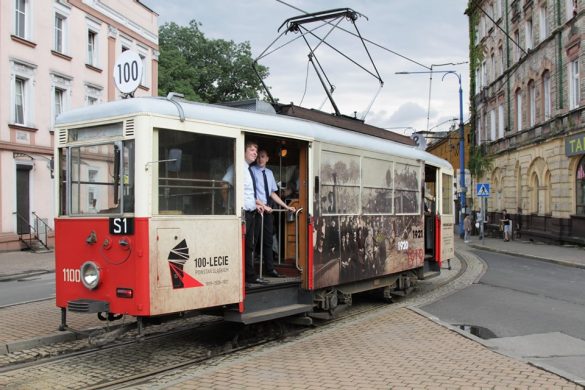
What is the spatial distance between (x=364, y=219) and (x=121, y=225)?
416 centimetres

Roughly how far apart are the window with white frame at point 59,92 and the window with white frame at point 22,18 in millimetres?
1992

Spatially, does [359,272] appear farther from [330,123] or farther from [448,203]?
[448,203]

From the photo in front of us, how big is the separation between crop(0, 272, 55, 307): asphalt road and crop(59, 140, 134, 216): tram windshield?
4.74 m

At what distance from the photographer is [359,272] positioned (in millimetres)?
9133

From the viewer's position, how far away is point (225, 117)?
6.85m

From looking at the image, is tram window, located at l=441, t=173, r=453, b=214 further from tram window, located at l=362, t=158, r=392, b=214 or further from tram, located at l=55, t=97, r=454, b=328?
tram, located at l=55, t=97, r=454, b=328

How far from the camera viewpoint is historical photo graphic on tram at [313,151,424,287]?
8242 millimetres

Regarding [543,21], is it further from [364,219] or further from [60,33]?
[364,219]

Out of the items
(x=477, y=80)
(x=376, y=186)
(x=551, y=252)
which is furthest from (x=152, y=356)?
(x=477, y=80)

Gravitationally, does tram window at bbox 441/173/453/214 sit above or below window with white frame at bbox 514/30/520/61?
below

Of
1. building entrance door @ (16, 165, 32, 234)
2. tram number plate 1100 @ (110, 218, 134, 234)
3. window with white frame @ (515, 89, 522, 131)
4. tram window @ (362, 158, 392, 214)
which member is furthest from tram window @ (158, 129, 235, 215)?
window with white frame @ (515, 89, 522, 131)

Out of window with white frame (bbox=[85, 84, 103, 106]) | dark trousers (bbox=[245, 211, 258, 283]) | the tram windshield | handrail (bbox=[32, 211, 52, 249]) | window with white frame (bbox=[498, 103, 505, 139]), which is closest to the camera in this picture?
the tram windshield

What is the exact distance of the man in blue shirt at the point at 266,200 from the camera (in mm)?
7699

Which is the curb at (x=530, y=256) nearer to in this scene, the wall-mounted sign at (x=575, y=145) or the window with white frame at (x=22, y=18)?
the wall-mounted sign at (x=575, y=145)
